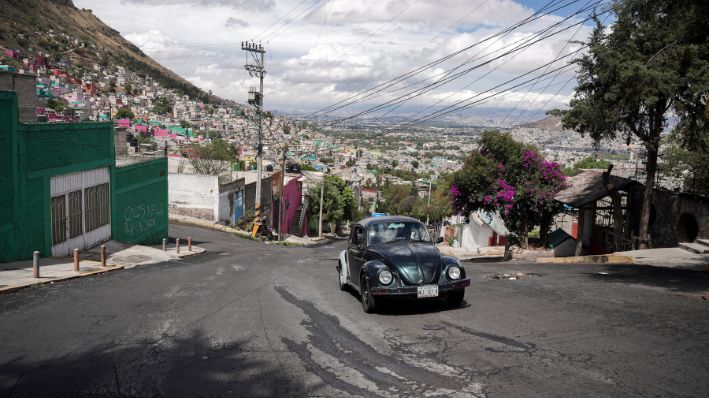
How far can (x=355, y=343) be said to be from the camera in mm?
7078

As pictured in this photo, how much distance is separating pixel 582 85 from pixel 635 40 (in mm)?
Answer: 2631

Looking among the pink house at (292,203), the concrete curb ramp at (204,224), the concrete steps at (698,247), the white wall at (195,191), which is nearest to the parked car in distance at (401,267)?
the concrete steps at (698,247)

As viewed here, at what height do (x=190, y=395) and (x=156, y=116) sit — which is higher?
(x=156, y=116)

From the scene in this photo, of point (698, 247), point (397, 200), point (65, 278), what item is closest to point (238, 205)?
point (65, 278)

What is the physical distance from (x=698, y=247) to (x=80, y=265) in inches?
734

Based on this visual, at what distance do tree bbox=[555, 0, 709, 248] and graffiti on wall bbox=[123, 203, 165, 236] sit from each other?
18.5 metres

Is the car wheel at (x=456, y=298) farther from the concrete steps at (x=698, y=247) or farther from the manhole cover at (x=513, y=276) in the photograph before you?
the concrete steps at (x=698, y=247)

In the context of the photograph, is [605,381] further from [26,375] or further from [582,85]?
[582,85]

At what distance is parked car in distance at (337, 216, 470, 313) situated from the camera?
8.97m

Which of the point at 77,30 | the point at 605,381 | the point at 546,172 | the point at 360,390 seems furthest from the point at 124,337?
the point at 77,30

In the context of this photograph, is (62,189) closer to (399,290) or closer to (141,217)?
(141,217)

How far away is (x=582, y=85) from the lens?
20.2m

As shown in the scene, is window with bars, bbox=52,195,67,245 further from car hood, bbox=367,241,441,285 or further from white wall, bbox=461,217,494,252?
white wall, bbox=461,217,494,252

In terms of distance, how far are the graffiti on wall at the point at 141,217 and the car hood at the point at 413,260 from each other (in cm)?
1773
